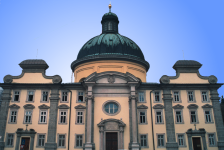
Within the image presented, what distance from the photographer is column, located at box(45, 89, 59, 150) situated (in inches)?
1131

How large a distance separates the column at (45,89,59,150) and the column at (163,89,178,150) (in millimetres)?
15540

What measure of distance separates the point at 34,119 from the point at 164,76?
65.5 feet

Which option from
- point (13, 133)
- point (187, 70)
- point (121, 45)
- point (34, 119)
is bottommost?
point (13, 133)

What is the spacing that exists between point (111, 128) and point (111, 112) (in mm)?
2248

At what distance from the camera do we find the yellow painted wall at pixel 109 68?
3512 cm

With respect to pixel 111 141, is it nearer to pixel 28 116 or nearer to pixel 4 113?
pixel 28 116

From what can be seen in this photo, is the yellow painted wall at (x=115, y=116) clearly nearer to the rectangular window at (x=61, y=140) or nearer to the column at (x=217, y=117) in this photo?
the rectangular window at (x=61, y=140)

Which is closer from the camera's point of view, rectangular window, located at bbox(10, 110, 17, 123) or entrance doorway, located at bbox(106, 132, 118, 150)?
entrance doorway, located at bbox(106, 132, 118, 150)

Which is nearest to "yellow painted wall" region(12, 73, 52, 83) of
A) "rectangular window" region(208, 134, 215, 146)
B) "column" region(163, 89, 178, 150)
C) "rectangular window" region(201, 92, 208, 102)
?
"column" region(163, 89, 178, 150)

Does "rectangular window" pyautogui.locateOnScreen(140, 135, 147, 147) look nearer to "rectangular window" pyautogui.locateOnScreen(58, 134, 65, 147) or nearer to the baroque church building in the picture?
the baroque church building

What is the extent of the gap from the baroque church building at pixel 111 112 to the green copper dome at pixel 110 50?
5.32 m

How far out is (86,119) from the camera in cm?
2920

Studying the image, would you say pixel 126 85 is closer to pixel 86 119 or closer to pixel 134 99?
pixel 134 99

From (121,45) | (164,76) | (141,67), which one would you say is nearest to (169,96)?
(164,76)
